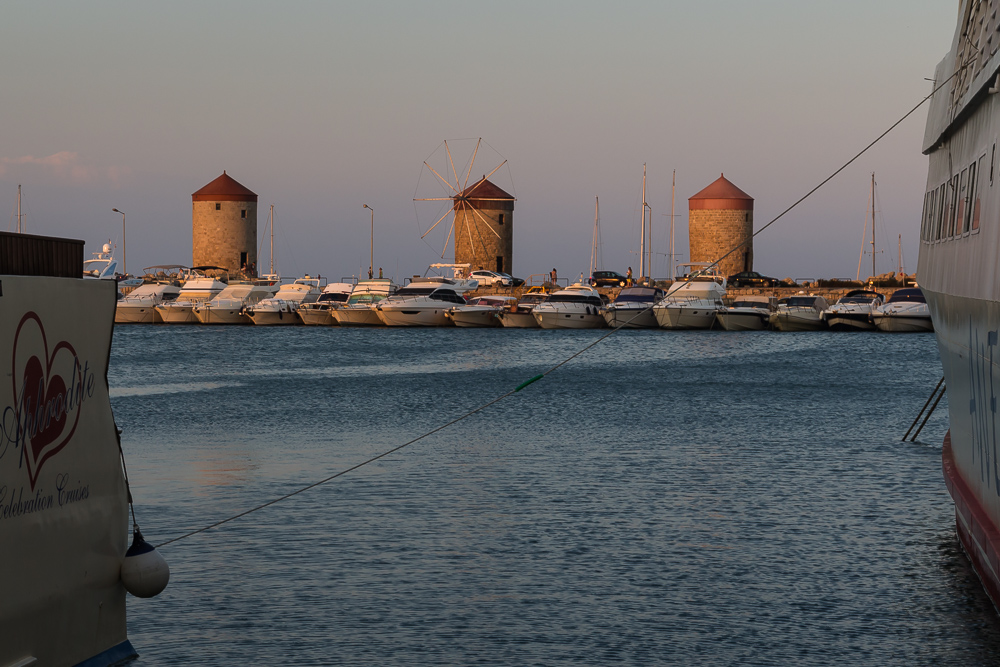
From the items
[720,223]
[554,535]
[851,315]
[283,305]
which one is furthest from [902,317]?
[554,535]

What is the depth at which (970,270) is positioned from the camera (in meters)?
9.13

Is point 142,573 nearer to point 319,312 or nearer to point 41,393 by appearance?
point 41,393

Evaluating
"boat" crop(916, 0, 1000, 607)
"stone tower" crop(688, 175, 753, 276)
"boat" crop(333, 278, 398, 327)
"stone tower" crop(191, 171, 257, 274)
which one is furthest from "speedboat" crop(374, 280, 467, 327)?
"boat" crop(916, 0, 1000, 607)

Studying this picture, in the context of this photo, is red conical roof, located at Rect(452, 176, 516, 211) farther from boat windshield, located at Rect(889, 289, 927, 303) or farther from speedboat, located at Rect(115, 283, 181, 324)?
boat windshield, located at Rect(889, 289, 927, 303)

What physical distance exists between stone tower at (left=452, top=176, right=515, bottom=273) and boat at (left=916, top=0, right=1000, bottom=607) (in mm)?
95129

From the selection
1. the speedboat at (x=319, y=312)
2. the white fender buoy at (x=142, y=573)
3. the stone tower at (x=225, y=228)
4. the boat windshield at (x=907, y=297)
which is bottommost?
the speedboat at (x=319, y=312)

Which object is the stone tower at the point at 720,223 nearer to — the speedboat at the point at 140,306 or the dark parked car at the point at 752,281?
the dark parked car at the point at 752,281


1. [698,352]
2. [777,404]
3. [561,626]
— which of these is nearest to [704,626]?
[561,626]

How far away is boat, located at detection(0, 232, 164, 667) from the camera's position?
6.08 m

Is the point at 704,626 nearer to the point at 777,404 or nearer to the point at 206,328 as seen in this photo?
the point at 777,404

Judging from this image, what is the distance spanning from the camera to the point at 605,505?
15273 millimetres

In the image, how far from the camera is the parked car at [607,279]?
93.2 m

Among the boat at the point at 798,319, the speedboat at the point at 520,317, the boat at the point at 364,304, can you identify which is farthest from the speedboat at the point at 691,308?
the boat at the point at 364,304

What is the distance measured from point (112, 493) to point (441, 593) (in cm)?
423
